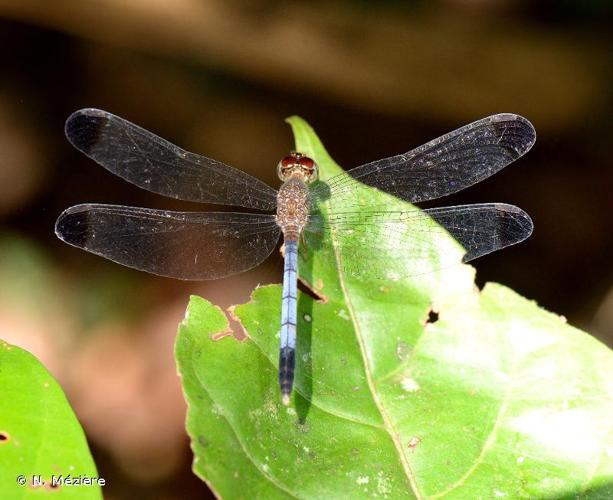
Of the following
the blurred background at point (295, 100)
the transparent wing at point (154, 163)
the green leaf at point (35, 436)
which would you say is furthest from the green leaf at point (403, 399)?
the blurred background at point (295, 100)

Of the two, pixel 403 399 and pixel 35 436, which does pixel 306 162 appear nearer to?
pixel 403 399

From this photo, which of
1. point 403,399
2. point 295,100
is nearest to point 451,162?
point 403,399

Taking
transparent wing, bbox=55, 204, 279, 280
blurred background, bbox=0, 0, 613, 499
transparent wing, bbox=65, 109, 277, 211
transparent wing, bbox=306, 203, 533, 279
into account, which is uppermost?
blurred background, bbox=0, 0, 613, 499

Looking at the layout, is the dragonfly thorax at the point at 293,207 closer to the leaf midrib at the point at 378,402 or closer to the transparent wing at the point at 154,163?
the transparent wing at the point at 154,163

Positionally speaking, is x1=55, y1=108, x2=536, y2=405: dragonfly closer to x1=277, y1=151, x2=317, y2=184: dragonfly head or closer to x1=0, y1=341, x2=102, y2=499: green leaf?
x1=277, y1=151, x2=317, y2=184: dragonfly head

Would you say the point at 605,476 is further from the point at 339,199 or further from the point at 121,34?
the point at 121,34

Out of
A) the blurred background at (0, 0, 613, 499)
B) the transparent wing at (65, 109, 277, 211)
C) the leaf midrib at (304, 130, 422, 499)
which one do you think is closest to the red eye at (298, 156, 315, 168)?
the transparent wing at (65, 109, 277, 211)
